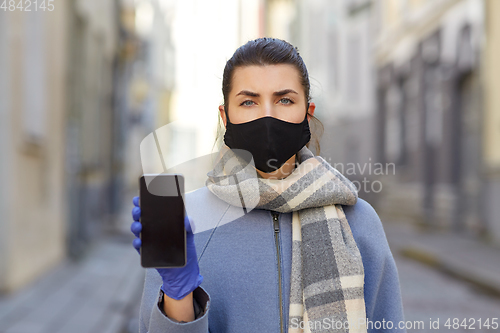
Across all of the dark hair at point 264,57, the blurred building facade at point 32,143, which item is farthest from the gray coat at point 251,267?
the blurred building facade at point 32,143

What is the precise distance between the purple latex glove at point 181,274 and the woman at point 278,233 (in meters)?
0.22

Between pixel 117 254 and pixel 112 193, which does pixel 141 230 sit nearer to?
pixel 117 254

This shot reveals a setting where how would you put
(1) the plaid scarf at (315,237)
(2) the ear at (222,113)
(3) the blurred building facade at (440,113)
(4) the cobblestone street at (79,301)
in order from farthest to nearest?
(3) the blurred building facade at (440,113) < (4) the cobblestone street at (79,301) < (2) the ear at (222,113) < (1) the plaid scarf at (315,237)

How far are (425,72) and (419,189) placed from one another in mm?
3780

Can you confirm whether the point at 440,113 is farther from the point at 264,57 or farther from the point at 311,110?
the point at 264,57

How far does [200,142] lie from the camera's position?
1655 millimetres

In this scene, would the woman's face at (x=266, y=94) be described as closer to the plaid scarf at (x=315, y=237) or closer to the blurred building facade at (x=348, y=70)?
the plaid scarf at (x=315, y=237)

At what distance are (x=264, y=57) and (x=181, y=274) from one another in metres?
0.78

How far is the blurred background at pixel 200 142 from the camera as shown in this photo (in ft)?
16.1

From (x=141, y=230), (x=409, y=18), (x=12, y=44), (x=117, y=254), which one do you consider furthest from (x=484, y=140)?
(x=141, y=230)

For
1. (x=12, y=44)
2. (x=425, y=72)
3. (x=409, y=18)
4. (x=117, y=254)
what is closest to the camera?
(x=12, y=44)

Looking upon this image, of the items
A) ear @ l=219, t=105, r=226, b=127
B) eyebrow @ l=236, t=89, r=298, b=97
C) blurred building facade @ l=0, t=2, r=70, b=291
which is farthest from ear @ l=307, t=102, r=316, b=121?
blurred building facade @ l=0, t=2, r=70, b=291

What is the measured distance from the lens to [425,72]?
15.1m

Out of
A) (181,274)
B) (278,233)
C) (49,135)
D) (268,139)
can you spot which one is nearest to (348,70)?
(49,135)
